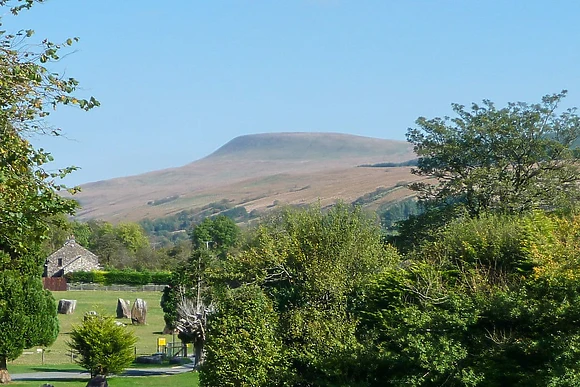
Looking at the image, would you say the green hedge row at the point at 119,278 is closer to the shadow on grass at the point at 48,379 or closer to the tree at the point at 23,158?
the shadow on grass at the point at 48,379

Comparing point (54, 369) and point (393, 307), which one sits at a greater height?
point (393, 307)

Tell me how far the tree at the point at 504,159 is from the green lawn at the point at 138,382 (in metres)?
14.7

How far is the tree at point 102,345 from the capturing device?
29.4 m

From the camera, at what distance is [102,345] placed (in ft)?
96.5

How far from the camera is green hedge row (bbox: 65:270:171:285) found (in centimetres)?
8812

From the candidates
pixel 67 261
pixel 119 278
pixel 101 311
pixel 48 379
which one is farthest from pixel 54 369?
pixel 67 261

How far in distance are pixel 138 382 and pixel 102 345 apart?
121 inches

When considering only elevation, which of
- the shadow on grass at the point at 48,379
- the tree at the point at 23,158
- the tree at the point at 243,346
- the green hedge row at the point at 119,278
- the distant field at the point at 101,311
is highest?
the tree at the point at 23,158

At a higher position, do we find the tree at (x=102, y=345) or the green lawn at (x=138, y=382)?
the tree at (x=102, y=345)

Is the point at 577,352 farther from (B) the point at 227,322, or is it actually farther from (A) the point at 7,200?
(A) the point at 7,200

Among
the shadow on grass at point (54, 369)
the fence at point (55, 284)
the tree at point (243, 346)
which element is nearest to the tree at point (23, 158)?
the tree at point (243, 346)

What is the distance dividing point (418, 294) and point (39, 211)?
11.6 meters

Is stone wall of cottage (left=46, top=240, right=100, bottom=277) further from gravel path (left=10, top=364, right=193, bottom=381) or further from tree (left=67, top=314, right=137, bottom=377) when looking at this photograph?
tree (left=67, top=314, right=137, bottom=377)

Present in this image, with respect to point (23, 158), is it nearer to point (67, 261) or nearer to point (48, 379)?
point (48, 379)
